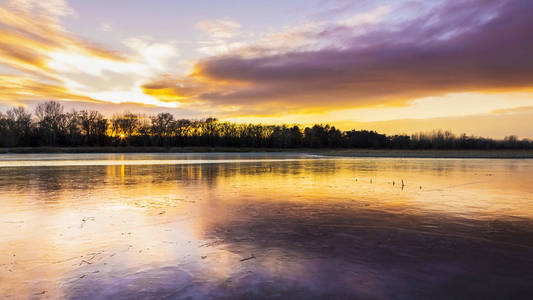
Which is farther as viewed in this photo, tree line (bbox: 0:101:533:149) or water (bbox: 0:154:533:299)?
tree line (bbox: 0:101:533:149)

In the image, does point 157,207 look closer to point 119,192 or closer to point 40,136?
point 119,192

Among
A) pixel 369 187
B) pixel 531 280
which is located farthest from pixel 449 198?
pixel 531 280

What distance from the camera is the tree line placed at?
95.9 meters

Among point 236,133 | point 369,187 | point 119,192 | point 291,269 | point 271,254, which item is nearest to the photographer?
point 291,269

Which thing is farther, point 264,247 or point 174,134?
point 174,134

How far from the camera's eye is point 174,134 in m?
120

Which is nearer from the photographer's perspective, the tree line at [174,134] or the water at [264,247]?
the water at [264,247]

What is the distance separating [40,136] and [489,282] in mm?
112111

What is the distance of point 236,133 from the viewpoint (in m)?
133

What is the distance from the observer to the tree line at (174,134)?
95.9 m

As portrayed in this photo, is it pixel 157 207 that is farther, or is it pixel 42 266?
pixel 157 207

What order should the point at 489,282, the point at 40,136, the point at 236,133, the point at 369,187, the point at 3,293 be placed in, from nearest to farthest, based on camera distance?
1. the point at 3,293
2. the point at 489,282
3. the point at 369,187
4. the point at 40,136
5. the point at 236,133

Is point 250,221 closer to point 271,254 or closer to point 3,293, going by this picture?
point 271,254

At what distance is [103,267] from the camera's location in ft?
19.0
